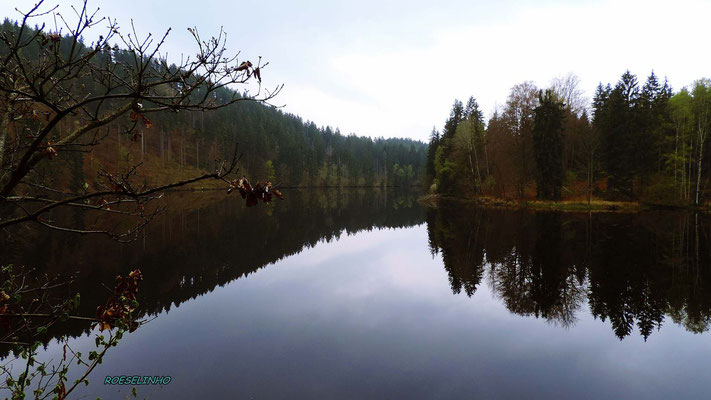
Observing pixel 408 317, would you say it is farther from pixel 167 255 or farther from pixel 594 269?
pixel 167 255

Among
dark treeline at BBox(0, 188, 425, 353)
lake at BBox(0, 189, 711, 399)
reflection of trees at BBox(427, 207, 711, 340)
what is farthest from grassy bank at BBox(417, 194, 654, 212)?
dark treeline at BBox(0, 188, 425, 353)

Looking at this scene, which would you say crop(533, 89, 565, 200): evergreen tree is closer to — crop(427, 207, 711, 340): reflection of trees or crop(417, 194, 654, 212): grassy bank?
crop(417, 194, 654, 212): grassy bank

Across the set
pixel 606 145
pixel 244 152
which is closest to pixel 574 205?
pixel 606 145

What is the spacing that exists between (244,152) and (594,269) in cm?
8947

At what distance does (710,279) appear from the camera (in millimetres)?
12492

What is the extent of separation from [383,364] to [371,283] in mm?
6795

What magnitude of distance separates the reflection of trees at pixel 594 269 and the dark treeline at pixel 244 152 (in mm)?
50344

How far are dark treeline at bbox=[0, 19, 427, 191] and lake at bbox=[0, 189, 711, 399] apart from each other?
4134 cm

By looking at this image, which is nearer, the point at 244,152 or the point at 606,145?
the point at 606,145

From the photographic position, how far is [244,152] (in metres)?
91.8

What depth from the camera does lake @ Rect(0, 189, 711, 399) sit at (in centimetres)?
698

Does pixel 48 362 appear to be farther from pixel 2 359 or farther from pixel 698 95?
pixel 698 95

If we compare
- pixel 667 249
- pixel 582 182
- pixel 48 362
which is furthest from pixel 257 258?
pixel 582 182

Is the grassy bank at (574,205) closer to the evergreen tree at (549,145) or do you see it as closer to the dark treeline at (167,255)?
the evergreen tree at (549,145)
